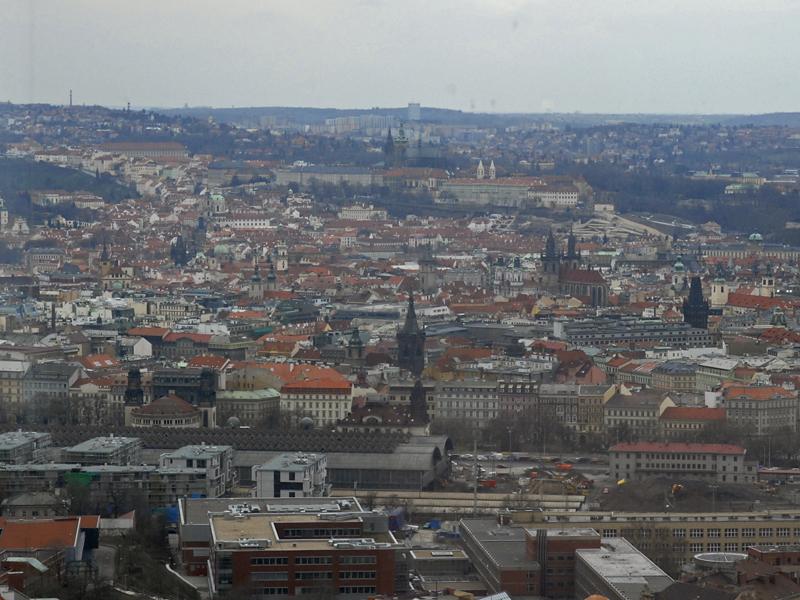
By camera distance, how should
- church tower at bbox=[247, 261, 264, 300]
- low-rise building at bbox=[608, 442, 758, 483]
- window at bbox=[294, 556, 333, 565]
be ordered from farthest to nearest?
church tower at bbox=[247, 261, 264, 300], low-rise building at bbox=[608, 442, 758, 483], window at bbox=[294, 556, 333, 565]

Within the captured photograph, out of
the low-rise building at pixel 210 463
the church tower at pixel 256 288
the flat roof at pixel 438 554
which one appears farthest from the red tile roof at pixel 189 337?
the flat roof at pixel 438 554

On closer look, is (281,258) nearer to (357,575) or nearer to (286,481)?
(286,481)

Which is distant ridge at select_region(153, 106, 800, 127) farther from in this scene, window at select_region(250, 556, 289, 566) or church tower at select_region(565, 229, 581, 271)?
window at select_region(250, 556, 289, 566)

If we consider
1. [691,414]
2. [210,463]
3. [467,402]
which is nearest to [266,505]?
[210,463]

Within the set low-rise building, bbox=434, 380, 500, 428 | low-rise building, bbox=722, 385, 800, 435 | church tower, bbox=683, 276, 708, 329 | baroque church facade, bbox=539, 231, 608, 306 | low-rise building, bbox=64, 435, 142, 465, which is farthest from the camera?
baroque church facade, bbox=539, 231, 608, 306

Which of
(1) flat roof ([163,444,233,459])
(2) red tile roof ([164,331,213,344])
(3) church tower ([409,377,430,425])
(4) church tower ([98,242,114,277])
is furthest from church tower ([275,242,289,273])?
(1) flat roof ([163,444,233,459])

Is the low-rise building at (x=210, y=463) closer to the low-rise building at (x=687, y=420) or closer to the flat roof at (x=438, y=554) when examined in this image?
the flat roof at (x=438, y=554)
